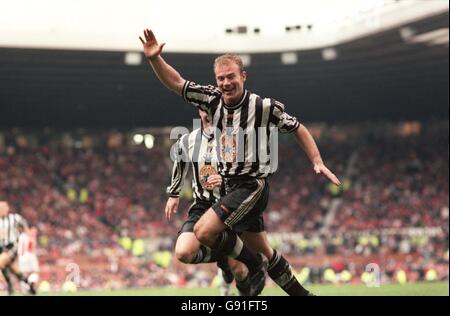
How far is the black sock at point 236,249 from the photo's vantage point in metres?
6.66

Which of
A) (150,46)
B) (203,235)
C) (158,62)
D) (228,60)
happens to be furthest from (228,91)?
(203,235)

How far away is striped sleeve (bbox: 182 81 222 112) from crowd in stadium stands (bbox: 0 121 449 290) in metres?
17.6

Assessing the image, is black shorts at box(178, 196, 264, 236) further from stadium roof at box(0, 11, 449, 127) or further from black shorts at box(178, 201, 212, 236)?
stadium roof at box(0, 11, 449, 127)

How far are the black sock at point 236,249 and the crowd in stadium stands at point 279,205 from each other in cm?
1681

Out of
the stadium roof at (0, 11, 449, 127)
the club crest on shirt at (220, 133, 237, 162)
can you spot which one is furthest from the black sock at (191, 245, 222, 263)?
the stadium roof at (0, 11, 449, 127)

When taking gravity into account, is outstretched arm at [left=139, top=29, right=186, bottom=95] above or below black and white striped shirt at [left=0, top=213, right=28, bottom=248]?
above

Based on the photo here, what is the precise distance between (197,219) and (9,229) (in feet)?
19.5

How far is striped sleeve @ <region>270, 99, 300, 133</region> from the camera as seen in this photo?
6.48 meters

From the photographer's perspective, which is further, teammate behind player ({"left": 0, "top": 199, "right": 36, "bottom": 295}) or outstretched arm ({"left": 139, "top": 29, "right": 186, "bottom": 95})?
teammate behind player ({"left": 0, "top": 199, "right": 36, "bottom": 295})

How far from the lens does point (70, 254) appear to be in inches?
981

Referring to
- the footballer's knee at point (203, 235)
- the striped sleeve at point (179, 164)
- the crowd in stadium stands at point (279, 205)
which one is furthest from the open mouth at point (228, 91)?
the crowd in stadium stands at point (279, 205)

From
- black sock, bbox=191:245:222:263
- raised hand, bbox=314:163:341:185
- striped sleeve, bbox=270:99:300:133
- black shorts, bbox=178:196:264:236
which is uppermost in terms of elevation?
striped sleeve, bbox=270:99:300:133

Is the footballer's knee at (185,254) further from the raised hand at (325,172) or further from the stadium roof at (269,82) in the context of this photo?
the stadium roof at (269,82)
